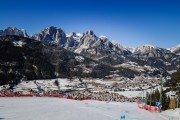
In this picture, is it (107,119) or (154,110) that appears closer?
(107,119)

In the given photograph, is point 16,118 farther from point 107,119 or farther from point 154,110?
point 154,110

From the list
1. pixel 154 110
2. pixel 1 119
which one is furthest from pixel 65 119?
pixel 154 110

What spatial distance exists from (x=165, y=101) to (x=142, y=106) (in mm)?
18315

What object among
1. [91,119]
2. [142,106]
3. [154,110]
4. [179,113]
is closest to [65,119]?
[91,119]

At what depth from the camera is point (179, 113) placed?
61500 mm

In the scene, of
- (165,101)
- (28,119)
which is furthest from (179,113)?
(165,101)

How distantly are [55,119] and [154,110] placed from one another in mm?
52378

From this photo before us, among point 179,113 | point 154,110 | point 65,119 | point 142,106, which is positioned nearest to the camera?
point 65,119

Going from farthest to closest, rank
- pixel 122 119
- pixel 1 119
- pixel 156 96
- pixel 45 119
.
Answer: pixel 156 96 → pixel 122 119 → pixel 45 119 → pixel 1 119

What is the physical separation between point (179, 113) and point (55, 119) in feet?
122

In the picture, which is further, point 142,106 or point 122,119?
point 142,106

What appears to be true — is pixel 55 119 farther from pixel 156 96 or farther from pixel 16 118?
pixel 156 96

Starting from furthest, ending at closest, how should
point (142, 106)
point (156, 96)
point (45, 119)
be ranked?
1. point (156, 96)
2. point (142, 106)
3. point (45, 119)

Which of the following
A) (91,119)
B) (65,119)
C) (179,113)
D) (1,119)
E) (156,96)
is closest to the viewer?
(1,119)
